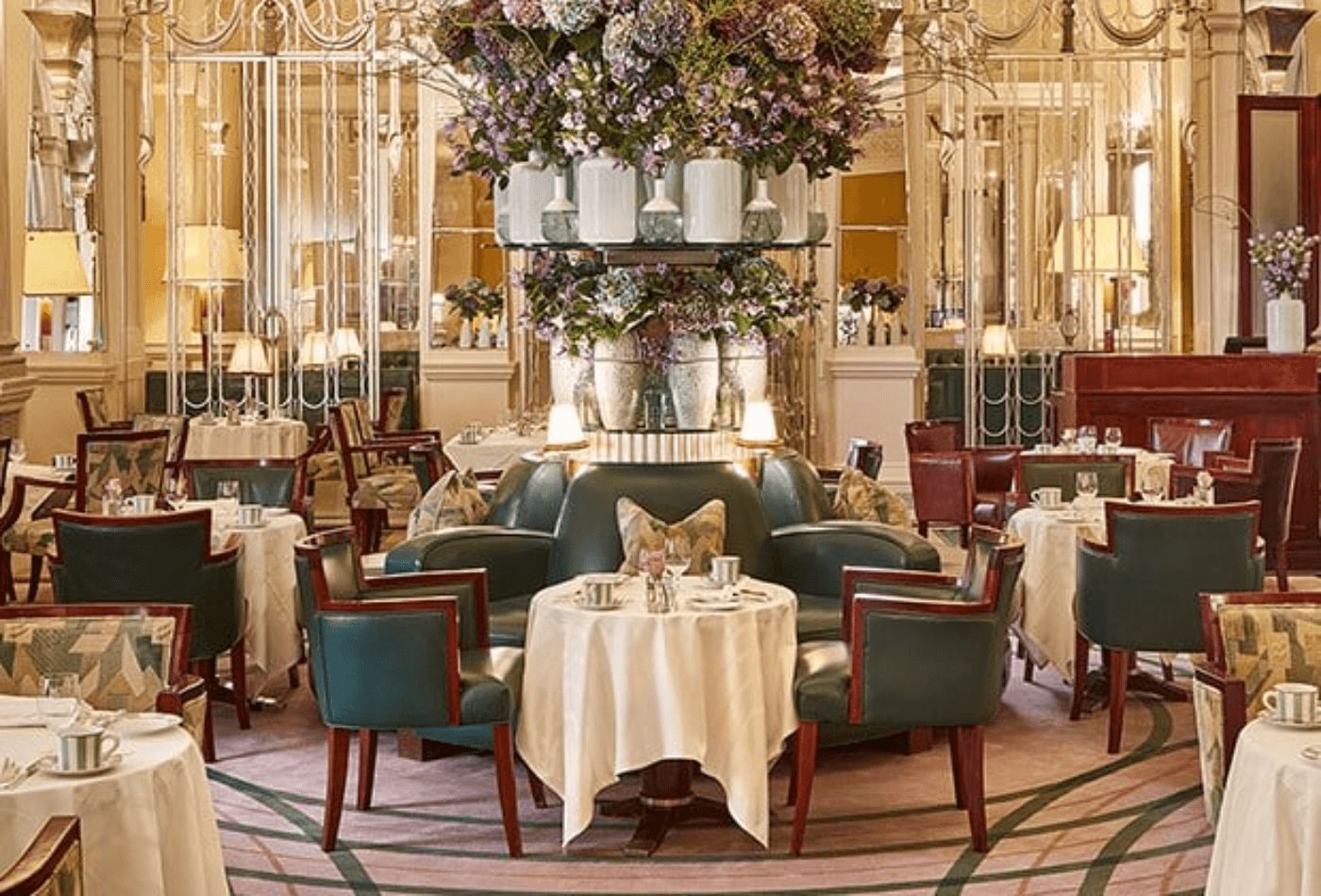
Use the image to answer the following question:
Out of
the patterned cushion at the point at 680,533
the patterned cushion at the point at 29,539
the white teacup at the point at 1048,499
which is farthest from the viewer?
the patterned cushion at the point at 29,539

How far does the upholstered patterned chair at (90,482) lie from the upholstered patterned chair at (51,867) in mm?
7018

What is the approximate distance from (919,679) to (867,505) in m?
2.40

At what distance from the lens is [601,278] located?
Answer: 27.1 ft

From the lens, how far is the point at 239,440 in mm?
13812

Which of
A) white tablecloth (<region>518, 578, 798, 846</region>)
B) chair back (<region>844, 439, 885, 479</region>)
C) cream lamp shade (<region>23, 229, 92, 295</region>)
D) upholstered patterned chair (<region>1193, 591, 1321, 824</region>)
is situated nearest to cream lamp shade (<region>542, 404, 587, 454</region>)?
white tablecloth (<region>518, 578, 798, 846</region>)

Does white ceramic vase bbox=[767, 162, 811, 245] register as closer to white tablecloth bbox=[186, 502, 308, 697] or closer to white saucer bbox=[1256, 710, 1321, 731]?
white tablecloth bbox=[186, 502, 308, 697]

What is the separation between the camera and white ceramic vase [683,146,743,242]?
24.8 feet

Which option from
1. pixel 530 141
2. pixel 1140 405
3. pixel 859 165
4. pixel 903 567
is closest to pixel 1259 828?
pixel 903 567

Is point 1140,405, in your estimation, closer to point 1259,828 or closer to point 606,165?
point 606,165

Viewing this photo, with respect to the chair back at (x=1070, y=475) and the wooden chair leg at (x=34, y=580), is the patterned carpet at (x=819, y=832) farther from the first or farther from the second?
the wooden chair leg at (x=34, y=580)

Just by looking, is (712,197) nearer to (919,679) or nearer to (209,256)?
(919,679)

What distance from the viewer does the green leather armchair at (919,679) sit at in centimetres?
643

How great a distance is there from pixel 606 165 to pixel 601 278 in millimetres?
724

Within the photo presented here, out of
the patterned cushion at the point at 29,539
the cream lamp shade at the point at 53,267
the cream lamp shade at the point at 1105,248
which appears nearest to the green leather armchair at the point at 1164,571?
the patterned cushion at the point at 29,539
